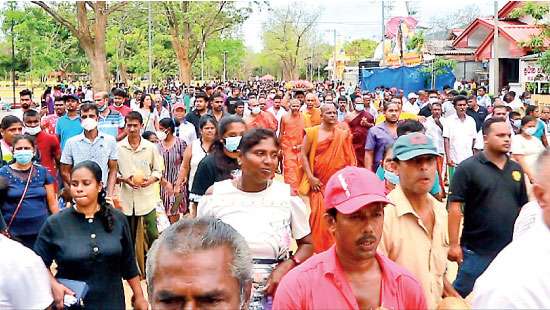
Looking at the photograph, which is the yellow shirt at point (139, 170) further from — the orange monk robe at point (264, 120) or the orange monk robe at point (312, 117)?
the orange monk robe at point (264, 120)

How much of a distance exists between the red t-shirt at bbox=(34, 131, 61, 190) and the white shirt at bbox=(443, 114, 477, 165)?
559 centimetres

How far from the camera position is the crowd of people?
7.22 feet

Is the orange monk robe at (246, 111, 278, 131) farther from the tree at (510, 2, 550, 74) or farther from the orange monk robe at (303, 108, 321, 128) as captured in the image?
the tree at (510, 2, 550, 74)

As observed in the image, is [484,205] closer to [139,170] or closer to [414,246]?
[414,246]

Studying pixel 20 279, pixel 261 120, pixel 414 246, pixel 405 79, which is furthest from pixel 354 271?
pixel 405 79

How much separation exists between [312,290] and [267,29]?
273ft

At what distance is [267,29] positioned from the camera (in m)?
84.9

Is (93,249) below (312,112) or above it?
below

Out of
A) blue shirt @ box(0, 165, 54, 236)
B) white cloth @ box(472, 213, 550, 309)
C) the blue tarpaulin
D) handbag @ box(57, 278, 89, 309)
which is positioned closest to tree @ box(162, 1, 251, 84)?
the blue tarpaulin

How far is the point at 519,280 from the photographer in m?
2.17

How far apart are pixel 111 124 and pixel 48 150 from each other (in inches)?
76.1

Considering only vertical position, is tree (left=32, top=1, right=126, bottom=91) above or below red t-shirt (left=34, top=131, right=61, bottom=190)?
above

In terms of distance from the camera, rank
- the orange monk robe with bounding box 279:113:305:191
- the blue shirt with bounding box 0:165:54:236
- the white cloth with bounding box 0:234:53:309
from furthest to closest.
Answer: the orange monk robe with bounding box 279:113:305:191 → the blue shirt with bounding box 0:165:54:236 → the white cloth with bounding box 0:234:53:309

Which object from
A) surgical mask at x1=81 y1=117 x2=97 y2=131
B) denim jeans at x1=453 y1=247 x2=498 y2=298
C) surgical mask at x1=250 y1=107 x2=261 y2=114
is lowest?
denim jeans at x1=453 y1=247 x2=498 y2=298
